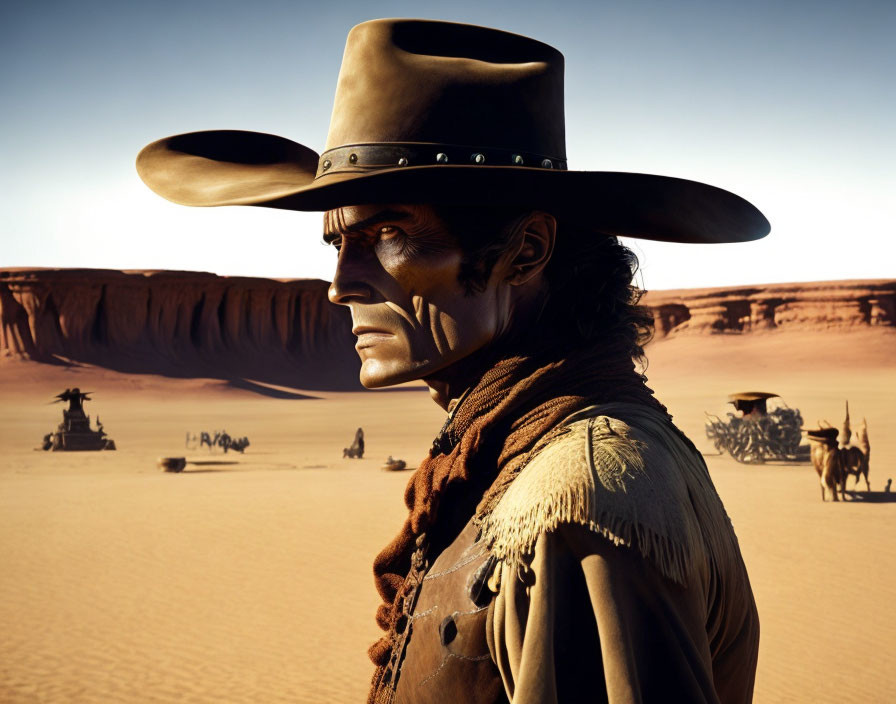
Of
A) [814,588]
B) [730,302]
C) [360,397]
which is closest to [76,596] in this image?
[814,588]

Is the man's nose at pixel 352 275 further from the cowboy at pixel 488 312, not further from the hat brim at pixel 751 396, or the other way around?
the hat brim at pixel 751 396

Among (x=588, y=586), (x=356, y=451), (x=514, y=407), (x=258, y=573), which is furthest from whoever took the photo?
(x=356, y=451)

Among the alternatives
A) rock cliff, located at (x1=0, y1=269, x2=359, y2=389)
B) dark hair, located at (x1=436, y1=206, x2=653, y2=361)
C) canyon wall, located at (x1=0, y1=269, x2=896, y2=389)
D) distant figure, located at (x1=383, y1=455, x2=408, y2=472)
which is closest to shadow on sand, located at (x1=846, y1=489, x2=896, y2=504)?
distant figure, located at (x1=383, y1=455, x2=408, y2=472)

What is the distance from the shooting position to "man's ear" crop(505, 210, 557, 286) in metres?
1.59

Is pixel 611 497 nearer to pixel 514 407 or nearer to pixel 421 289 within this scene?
pixel 514 407

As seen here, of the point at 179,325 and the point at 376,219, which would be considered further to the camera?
the point at 179,325

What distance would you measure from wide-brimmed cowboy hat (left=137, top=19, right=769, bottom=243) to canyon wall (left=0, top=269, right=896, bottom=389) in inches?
1933

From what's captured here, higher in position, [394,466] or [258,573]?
[394,466]

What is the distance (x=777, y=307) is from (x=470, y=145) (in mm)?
65967

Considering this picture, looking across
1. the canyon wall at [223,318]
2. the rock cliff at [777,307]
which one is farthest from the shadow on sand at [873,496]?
the rock cliff at [777,307]

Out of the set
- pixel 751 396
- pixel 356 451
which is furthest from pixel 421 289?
pixel 356 451

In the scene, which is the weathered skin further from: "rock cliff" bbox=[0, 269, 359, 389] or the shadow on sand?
"rock cliff" bbox=[0, 269, 359, 389]

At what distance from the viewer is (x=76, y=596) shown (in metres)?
9.79

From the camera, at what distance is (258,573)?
35.4 ft
